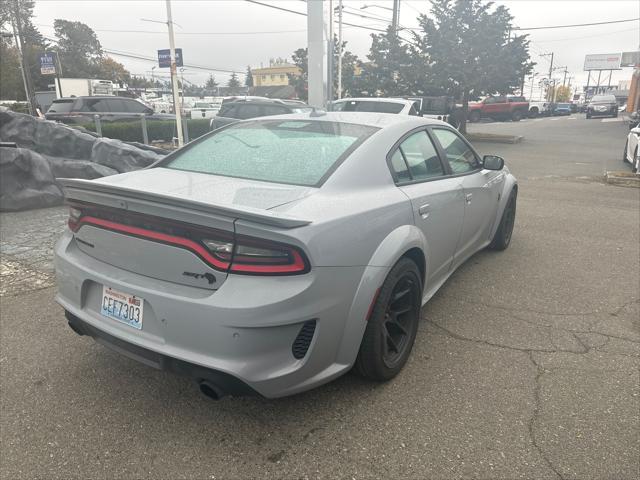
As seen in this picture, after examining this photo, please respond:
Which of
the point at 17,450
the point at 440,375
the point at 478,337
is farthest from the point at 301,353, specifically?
the point at 478,337

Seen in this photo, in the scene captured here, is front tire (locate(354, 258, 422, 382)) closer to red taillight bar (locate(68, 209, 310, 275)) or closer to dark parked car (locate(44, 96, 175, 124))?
red taillight bar (locate(68, 209, 310, 275))

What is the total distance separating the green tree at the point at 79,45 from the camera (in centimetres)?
7281

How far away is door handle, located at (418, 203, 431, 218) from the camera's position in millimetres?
2905

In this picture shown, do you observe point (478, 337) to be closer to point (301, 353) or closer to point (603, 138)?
point (301, 353)

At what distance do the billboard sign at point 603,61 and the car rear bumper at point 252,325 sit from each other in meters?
89.9

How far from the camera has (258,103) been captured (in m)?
12.1

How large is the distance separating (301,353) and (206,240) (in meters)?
0.65

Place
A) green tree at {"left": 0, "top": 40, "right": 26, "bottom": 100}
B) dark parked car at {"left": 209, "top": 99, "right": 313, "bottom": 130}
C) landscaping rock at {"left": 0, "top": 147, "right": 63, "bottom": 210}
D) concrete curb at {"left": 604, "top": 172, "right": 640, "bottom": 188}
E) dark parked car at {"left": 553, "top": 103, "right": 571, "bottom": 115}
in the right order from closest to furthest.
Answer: landscaping rock at {"left": 0, "top": 147, "right": 63, "bottom": 210}
concrete curb at {"left": 604, "top": 172, "right": 640, "bottom": 188}
dark parked car at {"left": 209, "top": 99, "right": 313, "bottom": 130}
dark parked car at {"left": 553, "top": 103, "right": 571, "bottom": 115}
green tree at {"left": 0, "top": 40, "right": 26, "bottom": 100}

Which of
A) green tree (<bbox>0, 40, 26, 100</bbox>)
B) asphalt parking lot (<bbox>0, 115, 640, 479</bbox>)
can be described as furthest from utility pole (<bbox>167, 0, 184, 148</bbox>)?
green tree (<bbox>0, 40, 26, 100</bbox>)

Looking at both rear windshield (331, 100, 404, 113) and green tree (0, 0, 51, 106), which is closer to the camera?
rear windshield (331, 100, 404, 113)

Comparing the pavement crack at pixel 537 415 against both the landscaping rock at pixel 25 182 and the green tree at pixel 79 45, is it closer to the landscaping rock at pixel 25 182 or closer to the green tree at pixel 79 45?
the landscaping rock at pixel 25 182

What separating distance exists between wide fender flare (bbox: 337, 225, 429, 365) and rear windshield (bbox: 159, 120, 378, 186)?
500 mm

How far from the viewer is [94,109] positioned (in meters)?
16.7

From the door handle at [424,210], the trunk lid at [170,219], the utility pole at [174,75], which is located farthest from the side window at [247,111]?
the trunk lid at [170,219]
